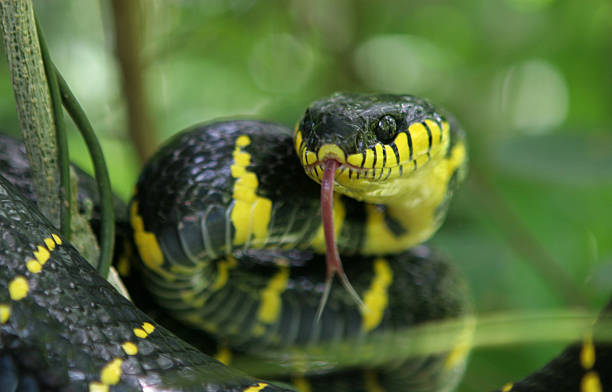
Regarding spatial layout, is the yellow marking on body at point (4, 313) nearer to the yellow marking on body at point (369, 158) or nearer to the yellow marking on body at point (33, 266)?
the yellow marking on body at point (33, 266)

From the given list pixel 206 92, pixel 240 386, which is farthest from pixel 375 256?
pixel 206 92

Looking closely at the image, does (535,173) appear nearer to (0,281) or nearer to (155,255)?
(155,255)

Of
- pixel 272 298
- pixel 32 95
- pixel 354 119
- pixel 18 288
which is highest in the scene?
pixel 32 95

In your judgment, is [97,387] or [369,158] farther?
[369,158]

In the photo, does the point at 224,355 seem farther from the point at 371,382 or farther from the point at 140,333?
the point at 140,333

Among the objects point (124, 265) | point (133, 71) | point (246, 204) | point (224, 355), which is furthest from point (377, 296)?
point (133, 71)

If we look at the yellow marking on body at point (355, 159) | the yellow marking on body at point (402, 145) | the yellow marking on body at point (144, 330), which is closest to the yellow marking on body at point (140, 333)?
the yellow marking on body at point (144, 330)
